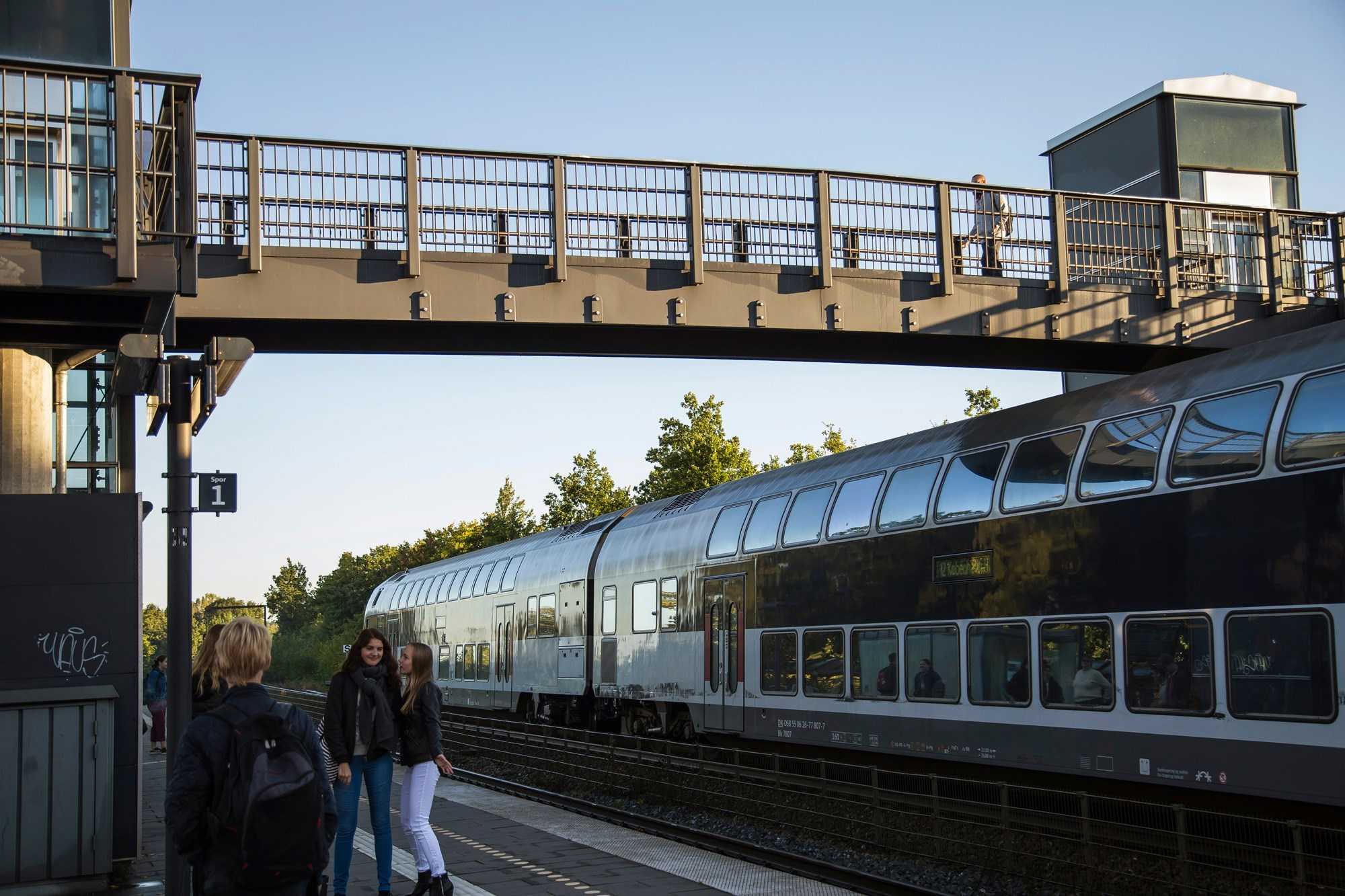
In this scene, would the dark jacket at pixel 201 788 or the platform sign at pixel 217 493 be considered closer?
the dark jacket at pixel 201 788

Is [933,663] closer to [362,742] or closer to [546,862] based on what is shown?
[546,862]

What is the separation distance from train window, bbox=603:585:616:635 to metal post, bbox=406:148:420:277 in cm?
797

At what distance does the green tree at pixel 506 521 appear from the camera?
6275 cm

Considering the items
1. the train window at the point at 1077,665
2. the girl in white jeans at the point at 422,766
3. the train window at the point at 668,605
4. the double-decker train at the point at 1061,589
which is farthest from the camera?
the train window at the point at 668,605

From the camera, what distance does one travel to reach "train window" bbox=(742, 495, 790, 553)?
16047mm

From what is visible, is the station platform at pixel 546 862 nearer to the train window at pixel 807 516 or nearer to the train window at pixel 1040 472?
the train window at pixel 1040 472

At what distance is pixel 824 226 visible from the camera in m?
15.7

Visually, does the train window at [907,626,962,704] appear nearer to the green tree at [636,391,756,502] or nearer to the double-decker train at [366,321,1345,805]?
the double-decker train at [366,321,1345,805]

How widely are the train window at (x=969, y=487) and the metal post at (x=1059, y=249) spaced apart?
440 cm

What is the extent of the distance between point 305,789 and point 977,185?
13097mm

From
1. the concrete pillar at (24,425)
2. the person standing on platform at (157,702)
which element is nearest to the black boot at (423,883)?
the concrete pillar at (24,425)

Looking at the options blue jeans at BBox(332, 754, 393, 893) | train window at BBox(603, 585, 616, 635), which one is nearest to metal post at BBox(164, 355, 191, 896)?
blue jeans at BBox(332, 754, 393, 893)

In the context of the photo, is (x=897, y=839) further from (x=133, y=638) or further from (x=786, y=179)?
Result: (x=786, y=179)

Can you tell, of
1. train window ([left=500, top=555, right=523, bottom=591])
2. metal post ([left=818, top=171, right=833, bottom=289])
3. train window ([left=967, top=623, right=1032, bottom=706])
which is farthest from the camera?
train window ([left=500, top=555, right=523, bottom=591])
